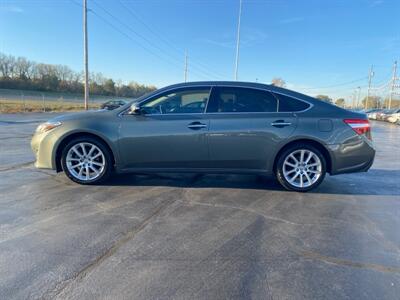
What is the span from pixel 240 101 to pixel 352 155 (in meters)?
1.89

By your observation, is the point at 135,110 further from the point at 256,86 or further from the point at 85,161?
the point at 256,86

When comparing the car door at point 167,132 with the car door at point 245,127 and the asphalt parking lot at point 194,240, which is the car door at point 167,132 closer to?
the car door at point 245,127

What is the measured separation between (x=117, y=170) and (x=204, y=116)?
1577mm

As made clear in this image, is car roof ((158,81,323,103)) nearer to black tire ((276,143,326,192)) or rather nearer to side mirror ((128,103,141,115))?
side mirror ((128,103,141,115))

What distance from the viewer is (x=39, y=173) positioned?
16.6ft

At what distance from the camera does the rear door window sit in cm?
428

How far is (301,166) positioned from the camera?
172 inches

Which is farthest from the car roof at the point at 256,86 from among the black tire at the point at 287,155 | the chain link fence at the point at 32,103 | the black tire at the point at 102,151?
the chain link fence at the point at 32,103

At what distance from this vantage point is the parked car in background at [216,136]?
4.22m

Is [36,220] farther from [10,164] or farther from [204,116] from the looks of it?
[10,164]

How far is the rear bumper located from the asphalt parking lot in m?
0.44

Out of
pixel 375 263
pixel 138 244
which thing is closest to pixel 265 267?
pixel 375 263

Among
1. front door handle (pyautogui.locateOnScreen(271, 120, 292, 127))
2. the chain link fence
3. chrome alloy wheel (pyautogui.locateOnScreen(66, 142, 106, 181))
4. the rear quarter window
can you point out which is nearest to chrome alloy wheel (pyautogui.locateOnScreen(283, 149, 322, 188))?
front door handle (pyautogui.locateOnScreen(271, 120, 292, 127))

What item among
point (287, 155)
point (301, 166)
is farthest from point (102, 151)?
point (301, 166)
